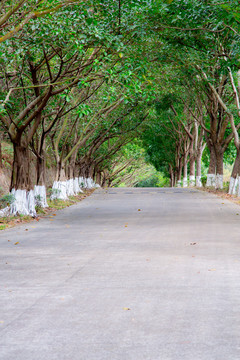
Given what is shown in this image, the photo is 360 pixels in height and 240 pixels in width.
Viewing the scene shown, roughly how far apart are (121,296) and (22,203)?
13.3 m

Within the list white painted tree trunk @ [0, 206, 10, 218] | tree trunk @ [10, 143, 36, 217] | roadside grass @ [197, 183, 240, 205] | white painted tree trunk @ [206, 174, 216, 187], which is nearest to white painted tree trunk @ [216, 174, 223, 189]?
roadside grass @ [197, 183, 240, 205]

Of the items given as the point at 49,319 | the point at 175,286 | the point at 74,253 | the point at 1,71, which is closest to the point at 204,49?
the point at 1,71

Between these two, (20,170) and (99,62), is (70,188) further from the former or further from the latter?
(99,62)

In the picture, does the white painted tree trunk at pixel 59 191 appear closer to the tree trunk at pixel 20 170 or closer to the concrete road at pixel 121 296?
the tree trunk at pixel 20 170

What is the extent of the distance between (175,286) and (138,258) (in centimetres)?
257

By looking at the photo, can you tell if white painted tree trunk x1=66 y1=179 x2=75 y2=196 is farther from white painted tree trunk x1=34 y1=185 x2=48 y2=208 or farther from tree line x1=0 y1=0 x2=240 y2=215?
white painted tree trunk x1=34 y1=185 x2=48 y2=208

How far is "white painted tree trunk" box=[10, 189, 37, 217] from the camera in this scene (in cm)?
1934

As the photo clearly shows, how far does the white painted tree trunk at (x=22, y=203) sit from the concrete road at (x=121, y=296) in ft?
18.1

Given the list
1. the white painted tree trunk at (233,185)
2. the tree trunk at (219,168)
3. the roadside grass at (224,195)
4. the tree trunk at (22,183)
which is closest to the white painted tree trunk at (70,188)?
the roadside grass at (224,195)

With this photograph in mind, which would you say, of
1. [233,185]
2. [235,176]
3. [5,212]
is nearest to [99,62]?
[5,212]

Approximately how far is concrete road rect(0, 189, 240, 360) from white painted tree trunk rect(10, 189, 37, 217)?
5502mm

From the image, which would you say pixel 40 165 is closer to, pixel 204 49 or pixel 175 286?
pixel 204 49

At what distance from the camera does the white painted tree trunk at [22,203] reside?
19344mm

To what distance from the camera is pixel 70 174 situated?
117 feet
